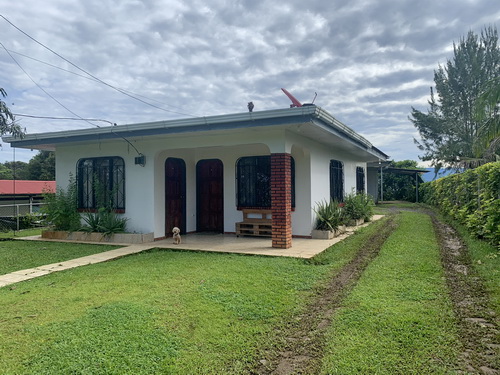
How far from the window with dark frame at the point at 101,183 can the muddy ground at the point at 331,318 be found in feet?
20.8

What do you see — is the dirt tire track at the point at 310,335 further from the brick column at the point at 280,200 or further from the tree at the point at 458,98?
the tree at the point at 458,98

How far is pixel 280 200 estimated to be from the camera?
7.23m

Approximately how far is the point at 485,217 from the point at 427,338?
579cm

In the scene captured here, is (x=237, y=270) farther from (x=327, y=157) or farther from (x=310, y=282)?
(x=327, y=157)

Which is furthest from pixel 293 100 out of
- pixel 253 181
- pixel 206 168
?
pixel 206 168

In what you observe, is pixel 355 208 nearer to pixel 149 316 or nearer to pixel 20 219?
pixel 149 316

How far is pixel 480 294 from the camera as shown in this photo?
4055 mm

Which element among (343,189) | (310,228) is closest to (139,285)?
(310,228)

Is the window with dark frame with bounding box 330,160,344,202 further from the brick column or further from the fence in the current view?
the fence

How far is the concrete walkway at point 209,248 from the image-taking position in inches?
221

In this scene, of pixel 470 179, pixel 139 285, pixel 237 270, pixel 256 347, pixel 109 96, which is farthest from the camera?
pixel 109 96

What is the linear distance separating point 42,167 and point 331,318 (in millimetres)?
40121

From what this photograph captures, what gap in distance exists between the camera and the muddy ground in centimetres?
258

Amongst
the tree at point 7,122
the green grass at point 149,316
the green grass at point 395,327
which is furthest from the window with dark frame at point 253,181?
the tree at point 7,122
